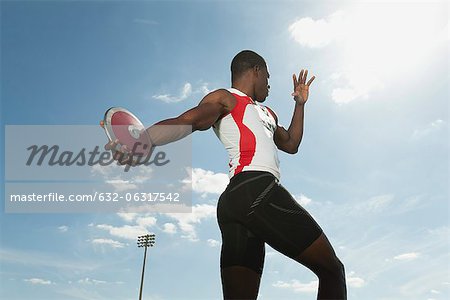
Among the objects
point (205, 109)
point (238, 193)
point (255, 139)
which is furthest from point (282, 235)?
point (205, 109)

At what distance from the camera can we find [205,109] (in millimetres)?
3857

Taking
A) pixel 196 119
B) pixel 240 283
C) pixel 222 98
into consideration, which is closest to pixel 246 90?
pixel 222 98

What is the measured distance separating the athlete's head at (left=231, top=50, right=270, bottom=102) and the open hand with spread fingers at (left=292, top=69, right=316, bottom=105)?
85cm

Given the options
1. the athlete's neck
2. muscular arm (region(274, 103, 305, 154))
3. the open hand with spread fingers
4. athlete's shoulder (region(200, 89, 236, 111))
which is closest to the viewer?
athlete's shoulder (region(200, 89, 236, 111))

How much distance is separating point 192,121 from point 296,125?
68.3 inches

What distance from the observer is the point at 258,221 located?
144 inches

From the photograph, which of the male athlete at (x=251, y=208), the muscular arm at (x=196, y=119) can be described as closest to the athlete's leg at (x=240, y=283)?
the male athlete at (x=251, y=208)

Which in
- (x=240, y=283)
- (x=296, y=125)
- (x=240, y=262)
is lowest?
(x=240, y=283)

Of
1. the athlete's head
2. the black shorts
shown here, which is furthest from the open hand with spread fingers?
the black shorts

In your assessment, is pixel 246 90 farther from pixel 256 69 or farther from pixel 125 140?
pixel 125 140

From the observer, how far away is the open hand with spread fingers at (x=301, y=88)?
533 cm

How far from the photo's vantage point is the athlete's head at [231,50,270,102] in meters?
4.47

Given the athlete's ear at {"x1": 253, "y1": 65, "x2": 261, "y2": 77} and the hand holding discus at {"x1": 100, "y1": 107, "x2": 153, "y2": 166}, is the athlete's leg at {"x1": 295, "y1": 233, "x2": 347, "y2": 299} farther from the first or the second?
the athlete's ear at {"x1": 253, "y1": 65, "x2": 261, "y2": 77}

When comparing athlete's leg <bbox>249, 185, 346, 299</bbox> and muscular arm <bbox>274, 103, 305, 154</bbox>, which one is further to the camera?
muscular arm <bbox>274, 103, 305, 154</bbox>
